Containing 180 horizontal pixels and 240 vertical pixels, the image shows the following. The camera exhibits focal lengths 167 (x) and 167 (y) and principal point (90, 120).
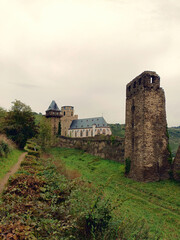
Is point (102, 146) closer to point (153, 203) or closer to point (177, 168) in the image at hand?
point (177, 168)

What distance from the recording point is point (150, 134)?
54.9ft

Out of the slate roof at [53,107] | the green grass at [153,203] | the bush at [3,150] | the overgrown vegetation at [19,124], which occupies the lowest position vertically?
the green grass at [153,203]

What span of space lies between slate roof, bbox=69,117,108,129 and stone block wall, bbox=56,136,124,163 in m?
27.5

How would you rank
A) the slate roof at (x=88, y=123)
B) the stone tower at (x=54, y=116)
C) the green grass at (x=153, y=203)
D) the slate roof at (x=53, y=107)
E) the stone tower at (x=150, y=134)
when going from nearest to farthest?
the green grass at (x=153, y=203), the stone tower at (x=150, y=134), the stone tower at (x=54, y=116), the slate roof at (x=53, y=107), the slate roof at (x=88, y=123)

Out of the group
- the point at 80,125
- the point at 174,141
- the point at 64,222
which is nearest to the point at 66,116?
the point at 80,125

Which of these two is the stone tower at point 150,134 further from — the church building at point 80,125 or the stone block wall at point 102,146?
the church building at point 80,125

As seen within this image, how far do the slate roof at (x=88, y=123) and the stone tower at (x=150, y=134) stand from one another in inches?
2019

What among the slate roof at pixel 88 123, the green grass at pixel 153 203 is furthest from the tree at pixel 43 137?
the slate roof at pixel 88 123

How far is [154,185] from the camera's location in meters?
15.2

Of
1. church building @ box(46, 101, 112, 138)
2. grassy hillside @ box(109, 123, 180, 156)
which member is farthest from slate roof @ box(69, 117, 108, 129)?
grassy hillside @ box(109, 123, 180, 156)

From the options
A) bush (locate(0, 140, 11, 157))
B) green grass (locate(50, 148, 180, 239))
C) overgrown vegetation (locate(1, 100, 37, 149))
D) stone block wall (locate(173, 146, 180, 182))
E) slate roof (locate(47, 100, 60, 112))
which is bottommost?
green grass (locate(50, 148, 180, 239))

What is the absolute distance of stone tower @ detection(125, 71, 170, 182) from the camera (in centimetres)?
1638

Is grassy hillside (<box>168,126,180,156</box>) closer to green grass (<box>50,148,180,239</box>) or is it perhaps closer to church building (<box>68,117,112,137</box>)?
green grass (<box>50,148,180,239</box>)

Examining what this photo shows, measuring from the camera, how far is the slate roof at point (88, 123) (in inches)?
2741
